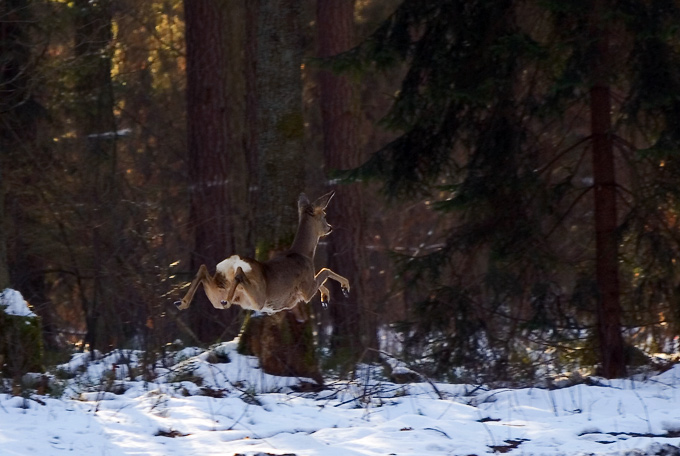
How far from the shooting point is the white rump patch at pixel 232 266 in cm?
760

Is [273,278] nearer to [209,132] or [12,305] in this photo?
[12,305]

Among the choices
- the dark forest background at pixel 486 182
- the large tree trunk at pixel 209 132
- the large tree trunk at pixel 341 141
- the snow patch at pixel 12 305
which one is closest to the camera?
the snow patch at pixel 12 305

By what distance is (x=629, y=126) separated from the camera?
12.1 m

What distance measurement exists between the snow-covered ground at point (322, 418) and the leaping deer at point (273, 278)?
3.48ft

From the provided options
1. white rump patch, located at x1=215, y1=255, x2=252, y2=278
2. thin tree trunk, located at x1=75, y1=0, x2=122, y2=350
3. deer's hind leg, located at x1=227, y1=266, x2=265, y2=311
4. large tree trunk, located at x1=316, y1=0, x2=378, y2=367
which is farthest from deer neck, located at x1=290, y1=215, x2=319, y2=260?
large tree trunk, located at x1=316, y1=0, x2=378, y2=367

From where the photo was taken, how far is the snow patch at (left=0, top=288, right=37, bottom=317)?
1003cm

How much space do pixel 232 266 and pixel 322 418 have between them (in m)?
1.95

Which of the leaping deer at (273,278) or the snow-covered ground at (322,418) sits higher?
the leaping deer at (273,278)

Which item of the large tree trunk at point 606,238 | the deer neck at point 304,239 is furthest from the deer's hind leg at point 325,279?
the large tree trunk at point 606,238

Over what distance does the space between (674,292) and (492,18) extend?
13.7 feet

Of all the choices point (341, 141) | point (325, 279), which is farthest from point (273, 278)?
point (341, 141)

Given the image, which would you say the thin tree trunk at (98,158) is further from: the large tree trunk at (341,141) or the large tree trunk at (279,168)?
the large tree trunk at (341,141)

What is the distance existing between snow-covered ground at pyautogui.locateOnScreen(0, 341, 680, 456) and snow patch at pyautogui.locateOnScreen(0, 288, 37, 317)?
86 centimetres

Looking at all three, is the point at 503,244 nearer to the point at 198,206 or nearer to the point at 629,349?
the point at 629,349
